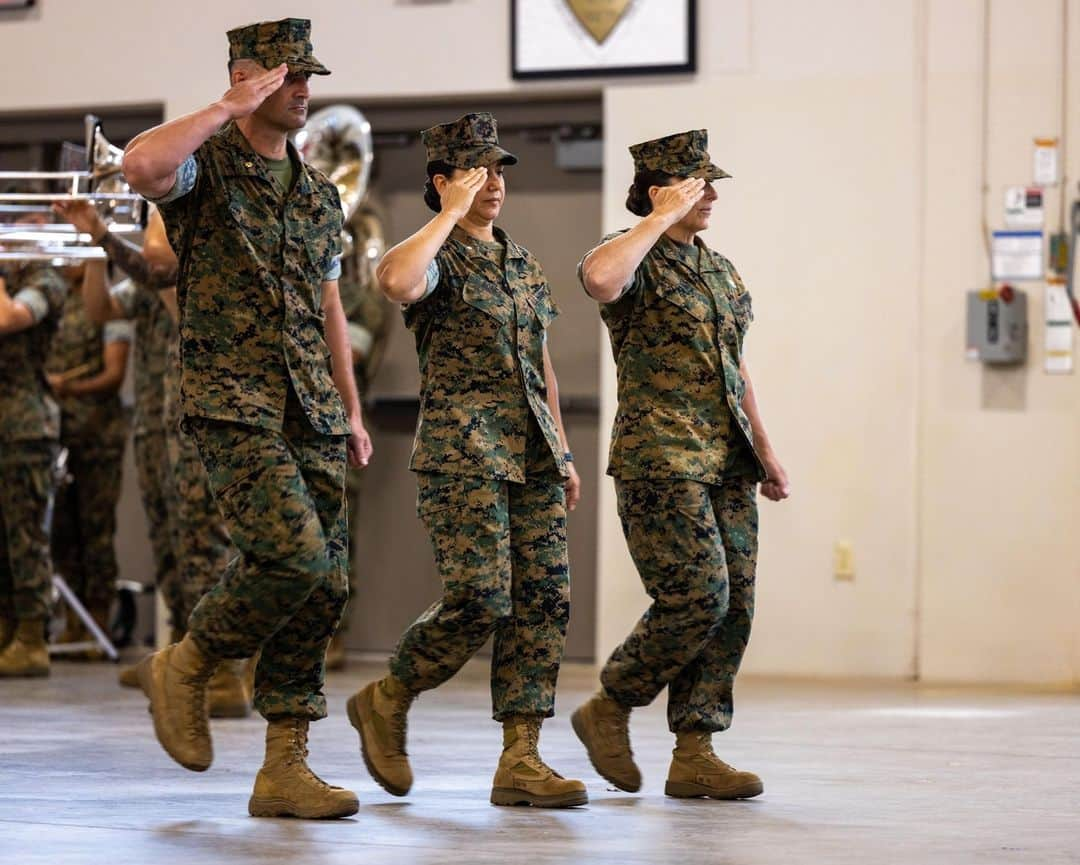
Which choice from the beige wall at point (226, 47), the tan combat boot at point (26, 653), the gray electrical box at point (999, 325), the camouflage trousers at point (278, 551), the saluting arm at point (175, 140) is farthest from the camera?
the beige wall at point (226, 47)

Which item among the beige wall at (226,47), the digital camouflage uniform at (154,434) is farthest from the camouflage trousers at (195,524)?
the beige wall at (226,47)

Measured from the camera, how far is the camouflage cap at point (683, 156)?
429 cm

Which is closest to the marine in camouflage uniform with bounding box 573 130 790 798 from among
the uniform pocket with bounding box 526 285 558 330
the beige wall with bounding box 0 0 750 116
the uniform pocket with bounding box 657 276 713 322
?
the uniform pocket with bounding box 657 276 713 322

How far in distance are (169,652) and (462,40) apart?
4886 mm

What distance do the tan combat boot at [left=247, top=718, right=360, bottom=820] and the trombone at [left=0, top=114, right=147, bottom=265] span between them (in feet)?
6.76

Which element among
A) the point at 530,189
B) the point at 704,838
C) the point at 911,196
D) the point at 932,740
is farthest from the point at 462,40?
the point at 704,838

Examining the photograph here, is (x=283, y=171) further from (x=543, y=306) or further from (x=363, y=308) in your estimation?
(x=363, y=308)

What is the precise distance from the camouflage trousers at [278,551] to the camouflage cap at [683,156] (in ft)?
3.65

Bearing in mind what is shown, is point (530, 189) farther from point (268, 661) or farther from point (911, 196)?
point (268, 661)

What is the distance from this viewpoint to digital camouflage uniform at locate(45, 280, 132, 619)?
8.09m

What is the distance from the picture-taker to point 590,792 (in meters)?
4.25

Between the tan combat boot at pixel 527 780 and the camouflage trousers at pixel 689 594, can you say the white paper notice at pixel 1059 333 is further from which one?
the tan combat boot at pixel 527 780

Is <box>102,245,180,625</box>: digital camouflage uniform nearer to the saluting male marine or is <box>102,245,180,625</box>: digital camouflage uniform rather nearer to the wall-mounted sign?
the saluting male marine

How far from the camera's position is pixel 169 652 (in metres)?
3.75
